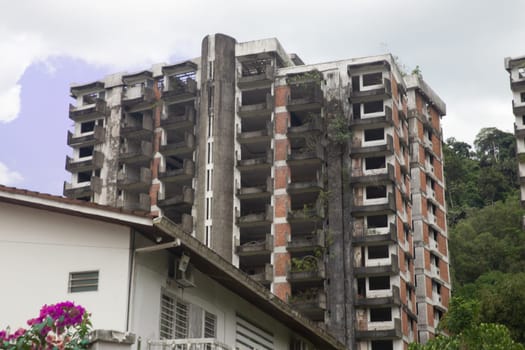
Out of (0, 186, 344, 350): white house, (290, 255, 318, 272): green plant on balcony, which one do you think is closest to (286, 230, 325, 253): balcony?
(290, 255, 318, 272): green plant on balcony

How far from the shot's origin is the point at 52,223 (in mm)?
17203

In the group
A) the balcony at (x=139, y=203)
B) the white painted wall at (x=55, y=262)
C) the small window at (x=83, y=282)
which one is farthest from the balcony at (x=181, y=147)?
the small window at (x=83, y=282)

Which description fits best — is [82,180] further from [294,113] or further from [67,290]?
[67,290]

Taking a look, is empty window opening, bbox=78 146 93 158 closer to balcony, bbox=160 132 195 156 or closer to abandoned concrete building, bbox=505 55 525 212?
balcony, bbox=160 132 195 156

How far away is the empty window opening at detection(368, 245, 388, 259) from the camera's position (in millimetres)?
65938

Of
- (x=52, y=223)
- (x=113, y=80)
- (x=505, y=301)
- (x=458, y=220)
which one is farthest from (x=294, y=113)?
(x=52, y=223)

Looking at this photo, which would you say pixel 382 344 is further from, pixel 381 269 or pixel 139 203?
pixel 139 203

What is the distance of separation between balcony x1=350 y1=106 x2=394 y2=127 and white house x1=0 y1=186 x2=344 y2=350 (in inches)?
2006

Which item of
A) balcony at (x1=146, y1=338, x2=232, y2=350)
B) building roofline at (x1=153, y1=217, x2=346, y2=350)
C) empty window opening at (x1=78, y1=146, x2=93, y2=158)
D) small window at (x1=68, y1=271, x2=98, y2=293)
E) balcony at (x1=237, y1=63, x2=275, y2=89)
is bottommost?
balcony at (x1=146, y1=338, x2=232, y2=350)

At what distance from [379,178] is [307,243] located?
7282 millimetres

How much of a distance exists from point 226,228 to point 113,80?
19527 mm

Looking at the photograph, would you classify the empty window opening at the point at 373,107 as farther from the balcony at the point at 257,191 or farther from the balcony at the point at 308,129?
the balcony at the point at 257,191

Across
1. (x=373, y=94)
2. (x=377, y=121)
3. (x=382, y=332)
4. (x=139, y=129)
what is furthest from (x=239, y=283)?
(x=139, y=129)

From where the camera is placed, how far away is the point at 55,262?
16828 mm
